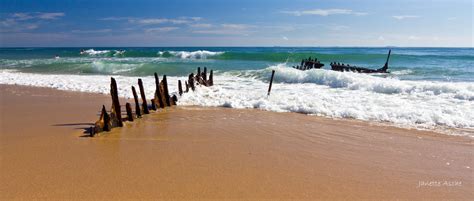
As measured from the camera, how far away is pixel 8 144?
6488mm

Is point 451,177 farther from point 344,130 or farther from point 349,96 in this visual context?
point 349,96

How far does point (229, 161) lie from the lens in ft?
18.8

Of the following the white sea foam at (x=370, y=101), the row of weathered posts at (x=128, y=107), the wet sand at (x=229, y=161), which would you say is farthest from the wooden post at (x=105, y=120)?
the white sea foam at (x=370, y=101)

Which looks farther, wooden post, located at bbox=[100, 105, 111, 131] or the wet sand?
wooden post, located at bbox=[100, 105, 111, 131]

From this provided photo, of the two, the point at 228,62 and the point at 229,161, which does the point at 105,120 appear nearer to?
the point at 229,161

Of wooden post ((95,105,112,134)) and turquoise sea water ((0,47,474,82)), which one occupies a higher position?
wooden post ((95,105,112,134))

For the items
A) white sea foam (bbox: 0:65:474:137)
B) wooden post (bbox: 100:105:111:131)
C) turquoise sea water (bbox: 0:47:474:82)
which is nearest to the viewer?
wooden post (bbox: 100:105:111:131)

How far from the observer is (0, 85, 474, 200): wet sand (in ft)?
15.0

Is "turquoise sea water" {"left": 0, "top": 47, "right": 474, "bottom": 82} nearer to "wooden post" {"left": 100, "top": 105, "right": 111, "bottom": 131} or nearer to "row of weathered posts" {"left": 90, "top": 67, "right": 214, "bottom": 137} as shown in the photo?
"row of weathered posts" {"left": 90, "top": 67, "right": 214, "bottom": 137}

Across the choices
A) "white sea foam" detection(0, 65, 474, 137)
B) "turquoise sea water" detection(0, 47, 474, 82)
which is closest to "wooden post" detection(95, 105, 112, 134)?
"white sea foam" detection(0, 65, 474, 137)

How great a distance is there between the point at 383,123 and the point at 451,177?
3670 mm

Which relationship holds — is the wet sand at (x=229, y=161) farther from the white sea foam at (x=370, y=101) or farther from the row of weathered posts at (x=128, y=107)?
A: the white sea foam at (x=370, y=101)

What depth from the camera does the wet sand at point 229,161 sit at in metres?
4.58

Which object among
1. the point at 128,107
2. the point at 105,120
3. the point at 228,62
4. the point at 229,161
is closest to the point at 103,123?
the point at 105,120
